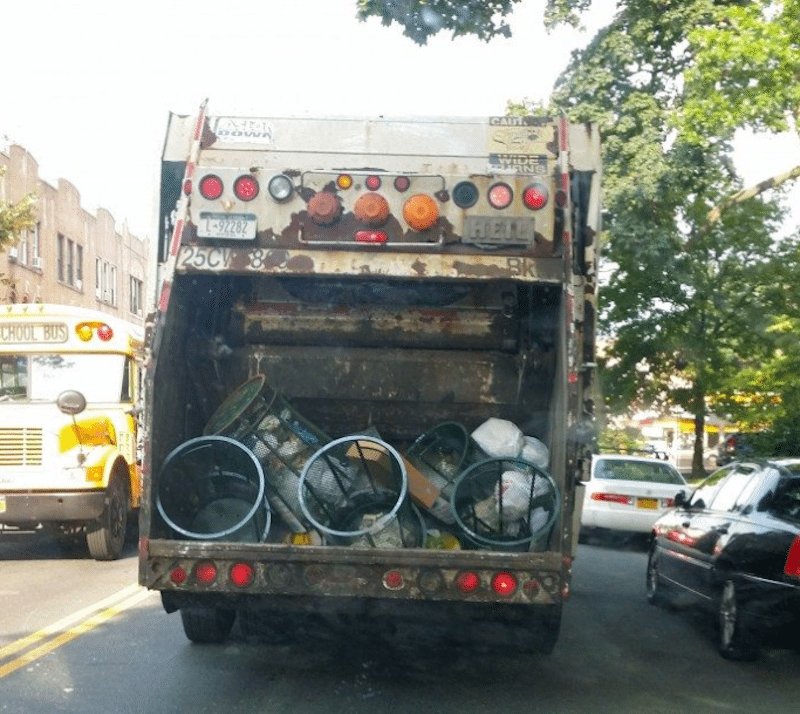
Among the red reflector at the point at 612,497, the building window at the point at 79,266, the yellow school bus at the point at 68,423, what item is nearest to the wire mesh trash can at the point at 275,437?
the yellow school bus at the point at 68,423

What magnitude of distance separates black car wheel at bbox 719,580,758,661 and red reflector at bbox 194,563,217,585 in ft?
11.1

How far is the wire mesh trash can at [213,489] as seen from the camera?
244 inches

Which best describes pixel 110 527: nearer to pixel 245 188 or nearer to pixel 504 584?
pixel 245 188

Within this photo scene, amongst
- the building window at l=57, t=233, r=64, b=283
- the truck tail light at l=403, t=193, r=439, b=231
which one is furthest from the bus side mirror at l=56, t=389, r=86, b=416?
the building window at l=57, t=233, r=64, b=283

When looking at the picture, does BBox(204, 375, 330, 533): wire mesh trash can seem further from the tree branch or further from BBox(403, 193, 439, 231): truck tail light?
the tree branch

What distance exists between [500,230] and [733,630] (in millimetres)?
3149

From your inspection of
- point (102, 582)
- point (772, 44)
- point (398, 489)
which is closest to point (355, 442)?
point (398, 489)

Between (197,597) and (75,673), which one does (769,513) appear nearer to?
(197,597)

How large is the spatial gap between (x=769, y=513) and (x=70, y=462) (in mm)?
6500

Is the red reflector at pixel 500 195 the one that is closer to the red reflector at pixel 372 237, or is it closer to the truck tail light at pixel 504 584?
the red reflector at pixel 372 237

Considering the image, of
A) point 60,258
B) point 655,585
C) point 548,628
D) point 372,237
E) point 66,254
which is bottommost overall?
point 655,585

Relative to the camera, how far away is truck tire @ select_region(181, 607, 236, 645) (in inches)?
276

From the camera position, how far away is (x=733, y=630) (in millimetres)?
7461

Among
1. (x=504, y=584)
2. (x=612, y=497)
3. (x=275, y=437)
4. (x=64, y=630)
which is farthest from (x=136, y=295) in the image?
(x=504, y=584)
